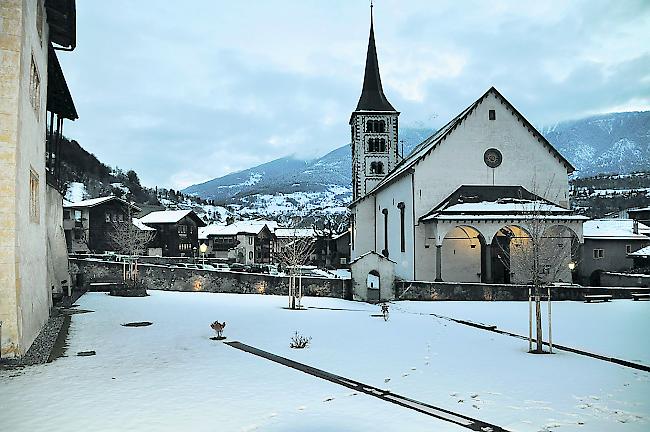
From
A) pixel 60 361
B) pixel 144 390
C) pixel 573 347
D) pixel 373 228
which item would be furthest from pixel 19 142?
pixel 373 228

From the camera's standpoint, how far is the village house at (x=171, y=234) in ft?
229

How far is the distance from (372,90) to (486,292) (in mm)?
37809

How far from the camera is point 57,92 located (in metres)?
22.3

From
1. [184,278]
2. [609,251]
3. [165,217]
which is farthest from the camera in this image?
[165,217]

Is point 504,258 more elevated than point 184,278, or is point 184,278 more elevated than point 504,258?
point 504,258

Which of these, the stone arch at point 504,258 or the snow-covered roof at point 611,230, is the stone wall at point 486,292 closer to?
the stone arch at point 504,258

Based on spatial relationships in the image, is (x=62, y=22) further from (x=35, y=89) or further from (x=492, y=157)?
(x=492, y=157)

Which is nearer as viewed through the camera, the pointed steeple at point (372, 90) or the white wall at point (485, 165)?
the white wall at point (485, 165)

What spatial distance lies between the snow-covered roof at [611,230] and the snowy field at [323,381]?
2548 cm

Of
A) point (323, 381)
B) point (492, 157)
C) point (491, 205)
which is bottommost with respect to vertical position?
point (323, 381)

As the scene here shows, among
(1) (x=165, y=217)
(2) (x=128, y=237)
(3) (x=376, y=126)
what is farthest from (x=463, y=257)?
(1) (x=165, y=217)

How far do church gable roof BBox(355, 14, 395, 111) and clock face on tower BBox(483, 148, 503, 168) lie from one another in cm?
2333

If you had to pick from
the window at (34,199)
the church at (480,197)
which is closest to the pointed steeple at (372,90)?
the church at (480,197)

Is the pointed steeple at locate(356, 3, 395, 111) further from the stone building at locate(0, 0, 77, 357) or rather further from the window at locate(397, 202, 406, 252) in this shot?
the stone building at locate(0, 0, 77, 357)
